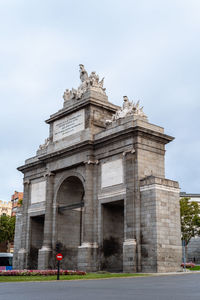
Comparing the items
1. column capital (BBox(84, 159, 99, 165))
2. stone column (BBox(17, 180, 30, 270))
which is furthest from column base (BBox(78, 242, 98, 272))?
stone column (BBox(17, 180, 30, 270))

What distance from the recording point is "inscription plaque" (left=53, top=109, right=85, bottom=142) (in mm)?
41528

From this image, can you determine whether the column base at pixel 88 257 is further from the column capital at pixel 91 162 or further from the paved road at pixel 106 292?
the paved road at pixel 106 292

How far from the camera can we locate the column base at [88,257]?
35719mm

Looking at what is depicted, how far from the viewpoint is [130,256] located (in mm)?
32438

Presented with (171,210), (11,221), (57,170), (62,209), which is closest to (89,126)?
(57,170)

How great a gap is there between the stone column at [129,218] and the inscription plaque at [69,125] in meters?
7.90

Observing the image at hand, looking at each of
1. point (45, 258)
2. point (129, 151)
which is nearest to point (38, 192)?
point (45, 258)

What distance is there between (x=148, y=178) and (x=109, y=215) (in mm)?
6563

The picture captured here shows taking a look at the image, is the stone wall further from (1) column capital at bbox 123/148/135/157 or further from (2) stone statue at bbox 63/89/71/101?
(2) stone statue at bbox 63/89/71/101

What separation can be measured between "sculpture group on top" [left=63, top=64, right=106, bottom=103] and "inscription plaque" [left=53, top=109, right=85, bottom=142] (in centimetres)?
207

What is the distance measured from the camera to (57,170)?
43.0 metres

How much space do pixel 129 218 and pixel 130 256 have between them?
308 centimetres

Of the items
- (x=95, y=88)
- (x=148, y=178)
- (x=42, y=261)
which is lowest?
(x=42, y=261)

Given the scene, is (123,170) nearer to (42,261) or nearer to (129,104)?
(129,104)
